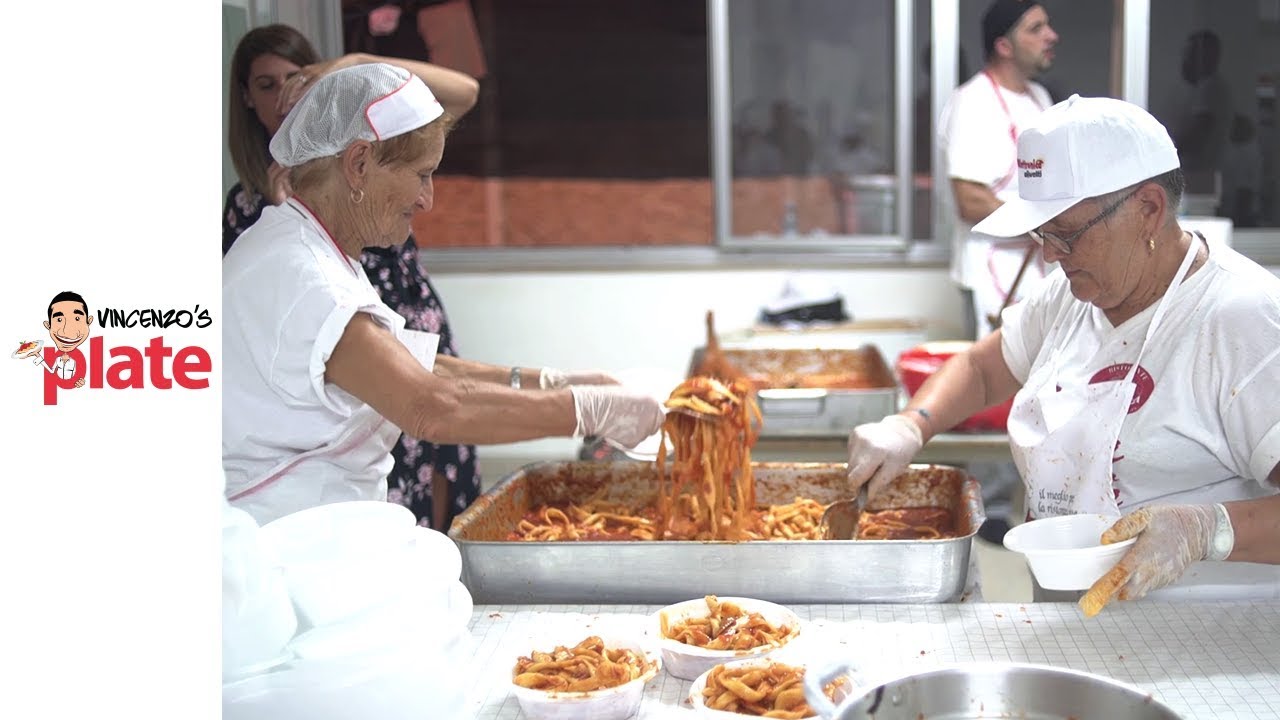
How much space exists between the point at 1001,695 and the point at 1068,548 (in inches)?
23.4

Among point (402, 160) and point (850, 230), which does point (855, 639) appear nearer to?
point (402, 160)

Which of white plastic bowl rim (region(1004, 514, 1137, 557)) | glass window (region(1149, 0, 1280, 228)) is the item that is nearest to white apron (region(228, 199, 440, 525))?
white plastic bowl rim (region(1004, 514, 1137, 557))

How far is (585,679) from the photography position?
1.74m

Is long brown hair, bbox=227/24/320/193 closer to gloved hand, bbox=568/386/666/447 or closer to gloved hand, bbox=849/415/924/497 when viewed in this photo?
gloved hand, bbox=568/386/666/447

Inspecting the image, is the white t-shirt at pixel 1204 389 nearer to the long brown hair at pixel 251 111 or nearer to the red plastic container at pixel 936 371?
the red plastic container at pixel 936 371

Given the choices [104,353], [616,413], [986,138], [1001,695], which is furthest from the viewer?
[986,138]

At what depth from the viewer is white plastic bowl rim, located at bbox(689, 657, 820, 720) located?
1588 mm

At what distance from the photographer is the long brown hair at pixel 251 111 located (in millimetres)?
3344

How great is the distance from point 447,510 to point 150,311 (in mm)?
2680

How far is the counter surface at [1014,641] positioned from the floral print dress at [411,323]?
4.69 feet

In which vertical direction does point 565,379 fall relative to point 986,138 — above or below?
below

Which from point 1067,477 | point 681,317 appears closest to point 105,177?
point 1067,477

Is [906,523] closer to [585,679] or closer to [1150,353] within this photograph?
[1150,353]

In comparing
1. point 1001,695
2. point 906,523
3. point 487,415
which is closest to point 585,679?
point 1001,695
